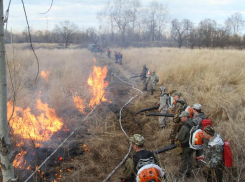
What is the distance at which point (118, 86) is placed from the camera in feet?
41.7

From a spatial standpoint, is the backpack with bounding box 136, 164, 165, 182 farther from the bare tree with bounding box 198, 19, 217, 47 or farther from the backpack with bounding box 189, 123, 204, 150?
the bare tree with bounding box 198, 19, 217, 47

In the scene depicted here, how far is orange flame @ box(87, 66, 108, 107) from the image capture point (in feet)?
31.5

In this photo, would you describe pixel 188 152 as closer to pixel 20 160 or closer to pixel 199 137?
pixel 199 137

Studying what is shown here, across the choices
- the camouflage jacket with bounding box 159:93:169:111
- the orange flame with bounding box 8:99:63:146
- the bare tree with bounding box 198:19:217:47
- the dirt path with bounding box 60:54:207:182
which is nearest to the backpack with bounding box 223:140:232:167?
the dirt path with bounding box 60:54:207:182

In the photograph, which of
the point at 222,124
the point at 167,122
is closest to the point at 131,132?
the point at 167,122

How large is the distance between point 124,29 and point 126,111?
3347 cm

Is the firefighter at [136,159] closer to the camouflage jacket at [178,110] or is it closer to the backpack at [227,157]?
the backpack at [227,157]

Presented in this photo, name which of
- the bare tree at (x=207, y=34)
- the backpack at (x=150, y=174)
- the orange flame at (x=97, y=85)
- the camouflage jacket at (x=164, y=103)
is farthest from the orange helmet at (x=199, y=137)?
the bare tree at (x=207, y=34)

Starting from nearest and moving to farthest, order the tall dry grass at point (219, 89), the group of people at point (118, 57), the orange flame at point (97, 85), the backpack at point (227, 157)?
the backpack at point (227, 157)
the tall dry grass at point (219, 89)
the orange flame at point (97, 85)
the group of people at point (118, 57)

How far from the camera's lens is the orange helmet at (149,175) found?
101 inches

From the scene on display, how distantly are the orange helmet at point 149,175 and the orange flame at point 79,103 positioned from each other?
5875 mm

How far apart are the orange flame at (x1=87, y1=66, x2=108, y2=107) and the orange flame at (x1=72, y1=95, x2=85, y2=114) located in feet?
1.33

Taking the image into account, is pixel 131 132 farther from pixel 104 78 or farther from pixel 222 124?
pixel 104 78

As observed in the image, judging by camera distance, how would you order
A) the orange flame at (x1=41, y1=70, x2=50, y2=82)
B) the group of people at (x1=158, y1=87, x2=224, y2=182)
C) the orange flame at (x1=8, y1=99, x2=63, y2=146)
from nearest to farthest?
the group of people at (x1=158, y1=87, x2=224, y2=182)
the orange flame at (x1=8, y1=99, x2=63, y2=146)
the orange flame at (x1=41, y1=70, x2=50, y2=82)
